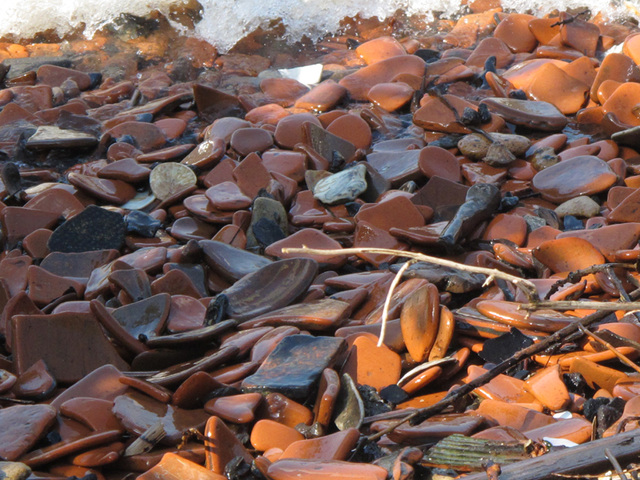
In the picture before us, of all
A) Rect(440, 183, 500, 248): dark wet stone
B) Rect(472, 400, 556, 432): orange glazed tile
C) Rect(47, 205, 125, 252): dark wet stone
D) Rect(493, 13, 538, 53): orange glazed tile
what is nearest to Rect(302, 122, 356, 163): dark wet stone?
Rect(440, 183, 500, 248): dark wet stone

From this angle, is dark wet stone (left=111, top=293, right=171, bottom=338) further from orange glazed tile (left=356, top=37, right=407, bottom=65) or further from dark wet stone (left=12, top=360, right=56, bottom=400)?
orange glazed tile (left=356, top=37, right=407, bottom=65)

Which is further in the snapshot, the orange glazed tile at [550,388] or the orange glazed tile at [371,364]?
the orange glazed tile at [371,364]

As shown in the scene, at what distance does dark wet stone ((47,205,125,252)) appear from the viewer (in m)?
3.02

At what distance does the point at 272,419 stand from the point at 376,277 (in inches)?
35.7

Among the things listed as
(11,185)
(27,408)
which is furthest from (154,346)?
(11,185)

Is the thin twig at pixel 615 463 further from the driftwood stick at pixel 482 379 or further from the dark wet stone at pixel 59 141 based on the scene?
the dark wet stone at pixel 59 141

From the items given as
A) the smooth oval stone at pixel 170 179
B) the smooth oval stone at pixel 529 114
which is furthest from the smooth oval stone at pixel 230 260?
the smooth oval stone at pixel 529 114

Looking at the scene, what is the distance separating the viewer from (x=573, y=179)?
3.23m

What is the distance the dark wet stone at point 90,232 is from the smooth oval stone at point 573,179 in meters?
1.92

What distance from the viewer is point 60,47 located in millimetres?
5824

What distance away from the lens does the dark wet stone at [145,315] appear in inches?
92.3

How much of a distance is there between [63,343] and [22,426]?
45cm

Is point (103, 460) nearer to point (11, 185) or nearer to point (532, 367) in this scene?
point (532, 367)

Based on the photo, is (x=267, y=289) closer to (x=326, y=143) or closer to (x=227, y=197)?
(x=227, y=197)
